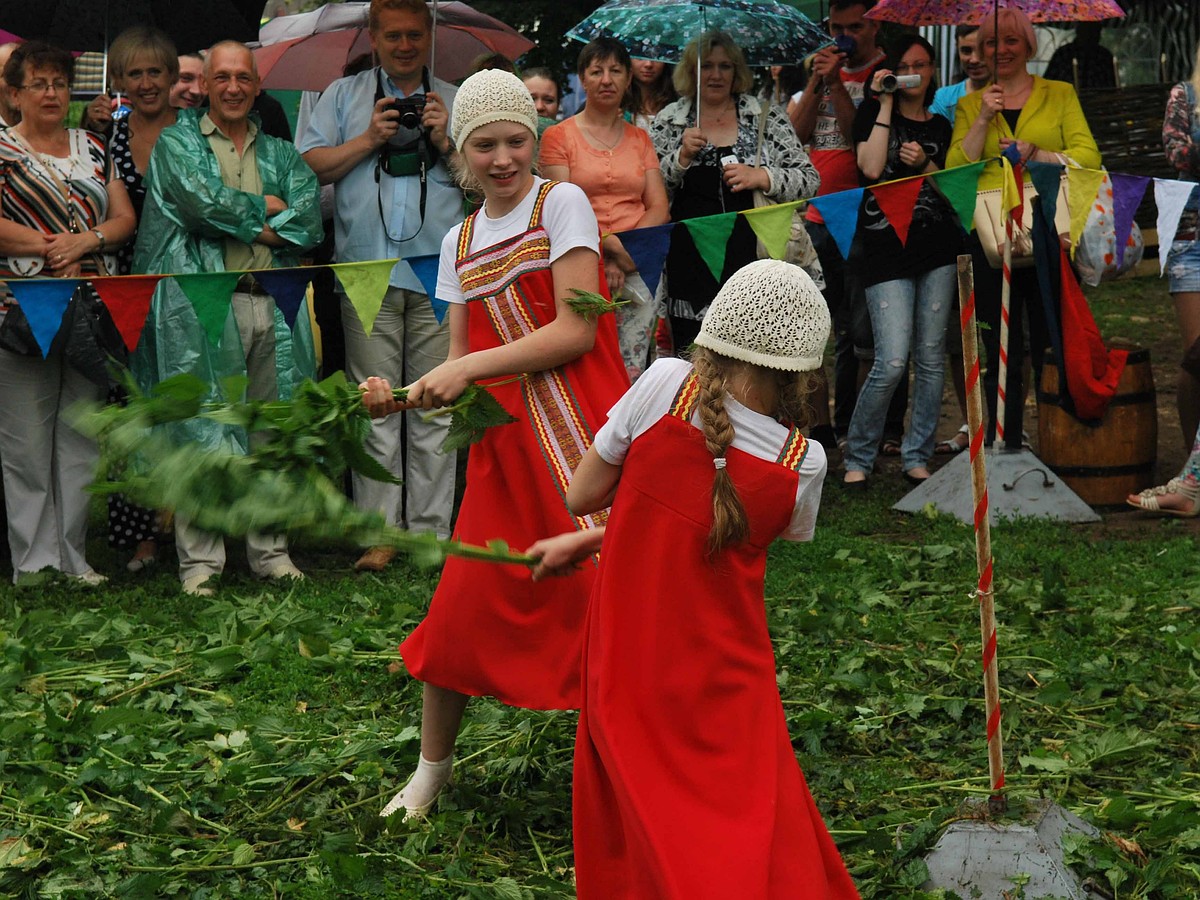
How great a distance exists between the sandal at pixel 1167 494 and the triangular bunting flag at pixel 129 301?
5333 mm

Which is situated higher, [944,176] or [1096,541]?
[944,176]

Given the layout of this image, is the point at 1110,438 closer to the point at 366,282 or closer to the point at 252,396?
the point at 366,282

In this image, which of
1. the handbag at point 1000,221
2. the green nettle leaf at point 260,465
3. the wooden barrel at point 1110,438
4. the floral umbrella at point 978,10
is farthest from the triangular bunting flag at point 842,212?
the green nettle leaf at point 260,465

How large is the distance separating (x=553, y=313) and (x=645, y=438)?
39.5 inches

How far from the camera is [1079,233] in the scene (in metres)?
8.44

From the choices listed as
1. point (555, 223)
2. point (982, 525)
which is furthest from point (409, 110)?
A: point (982, 525)

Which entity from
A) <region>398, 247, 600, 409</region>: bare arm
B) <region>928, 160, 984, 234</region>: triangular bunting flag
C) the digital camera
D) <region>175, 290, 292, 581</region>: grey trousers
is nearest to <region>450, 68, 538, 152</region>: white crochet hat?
<region>398, 247, 600, 409</region>: bare arm

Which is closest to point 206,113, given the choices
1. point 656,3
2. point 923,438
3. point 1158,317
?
point 656,3

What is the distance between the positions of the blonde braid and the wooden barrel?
5.85m

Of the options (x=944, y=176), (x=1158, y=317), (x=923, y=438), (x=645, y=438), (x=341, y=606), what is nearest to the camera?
(x=645, y=438)

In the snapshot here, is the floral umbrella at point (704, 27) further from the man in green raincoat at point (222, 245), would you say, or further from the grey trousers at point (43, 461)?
the grey trousers at point (43, 461)

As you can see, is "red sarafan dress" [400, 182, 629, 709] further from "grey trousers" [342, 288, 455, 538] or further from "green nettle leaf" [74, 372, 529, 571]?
"grey trousers" [342, 288, 455, 538]

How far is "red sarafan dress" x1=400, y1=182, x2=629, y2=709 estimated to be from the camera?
4.29m

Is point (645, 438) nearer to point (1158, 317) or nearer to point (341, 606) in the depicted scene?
point (341, 606)
